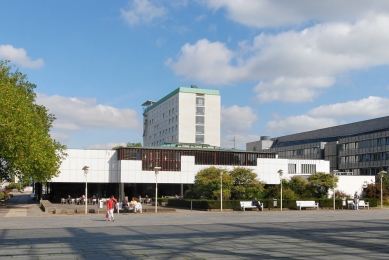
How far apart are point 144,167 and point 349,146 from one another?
147 ft

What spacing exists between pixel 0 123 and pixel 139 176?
28.6 m

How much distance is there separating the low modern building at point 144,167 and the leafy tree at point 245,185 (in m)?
12.5

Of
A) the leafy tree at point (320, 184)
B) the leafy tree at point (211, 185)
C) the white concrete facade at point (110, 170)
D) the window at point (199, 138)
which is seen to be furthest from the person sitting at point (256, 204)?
the window at point (199, 138)

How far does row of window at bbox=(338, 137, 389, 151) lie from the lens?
7944 centimetres

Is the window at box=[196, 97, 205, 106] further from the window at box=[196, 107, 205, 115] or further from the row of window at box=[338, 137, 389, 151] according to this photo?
the row of window at box=[338, 137, 389, 151]

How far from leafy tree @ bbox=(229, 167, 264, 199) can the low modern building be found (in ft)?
41.1

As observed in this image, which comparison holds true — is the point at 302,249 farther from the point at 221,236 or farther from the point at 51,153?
the point at 51,153

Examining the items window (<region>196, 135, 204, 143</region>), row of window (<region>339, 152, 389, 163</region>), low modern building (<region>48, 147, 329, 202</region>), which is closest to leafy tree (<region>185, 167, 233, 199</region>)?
low modern building (<region>48, 147, 329, 202</region>)

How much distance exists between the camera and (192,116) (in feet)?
354

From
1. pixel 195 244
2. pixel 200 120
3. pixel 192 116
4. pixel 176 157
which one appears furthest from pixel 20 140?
pixel 200 120

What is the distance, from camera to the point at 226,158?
6600cm

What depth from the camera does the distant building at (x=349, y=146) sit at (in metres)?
81.0

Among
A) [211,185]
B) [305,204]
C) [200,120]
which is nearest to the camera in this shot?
[305,204]

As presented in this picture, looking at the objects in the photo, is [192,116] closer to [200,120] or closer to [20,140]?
[200,120]
